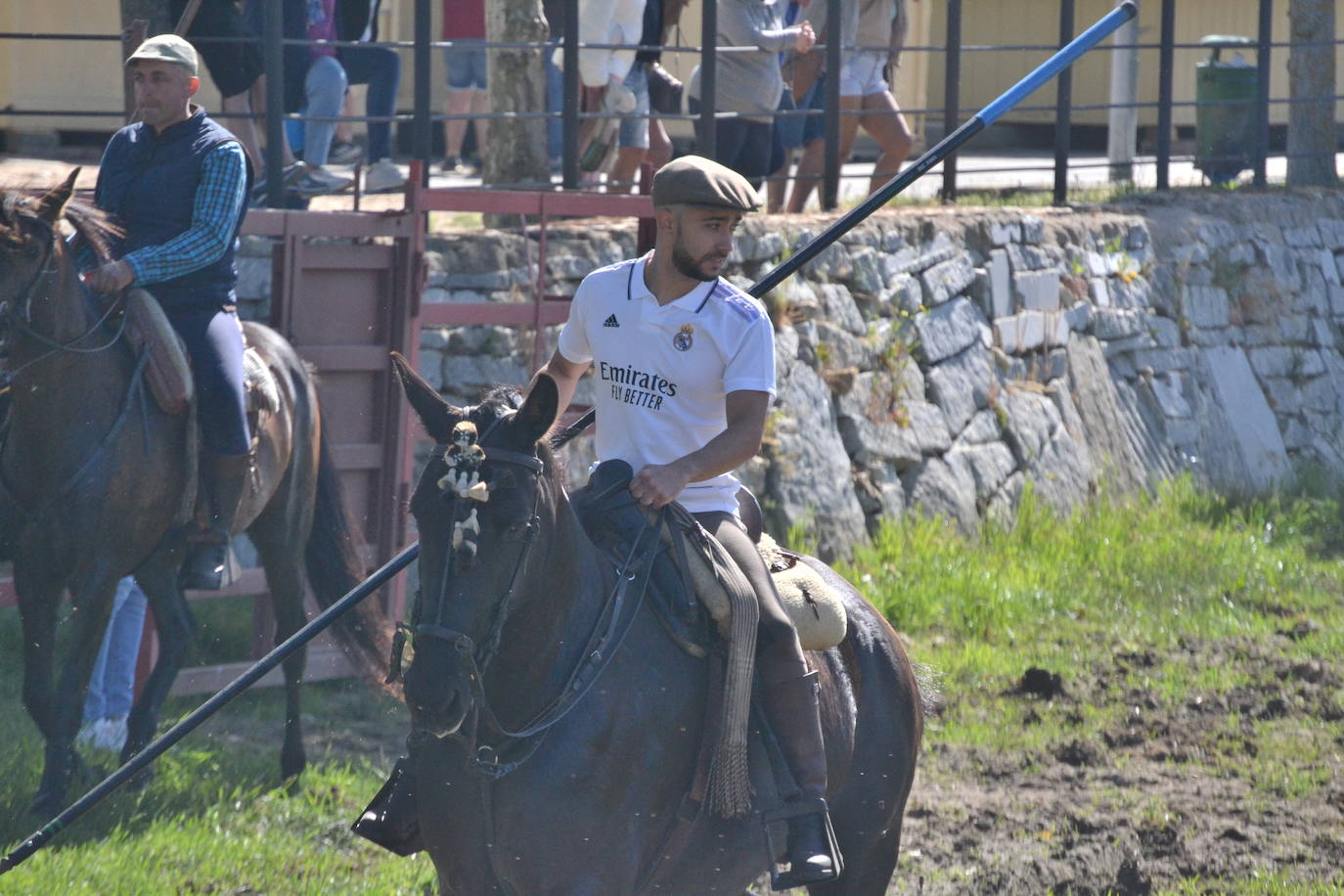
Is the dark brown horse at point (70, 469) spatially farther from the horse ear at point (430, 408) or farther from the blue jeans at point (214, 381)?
the horse ear at point (430, 408)

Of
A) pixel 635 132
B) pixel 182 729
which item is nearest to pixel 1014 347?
pixel 635 132

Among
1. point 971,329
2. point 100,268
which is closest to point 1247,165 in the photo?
point 971,329

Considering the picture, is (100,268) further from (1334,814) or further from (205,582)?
(1334,814)

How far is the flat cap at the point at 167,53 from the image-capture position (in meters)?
6.63

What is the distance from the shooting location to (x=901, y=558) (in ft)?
33.2

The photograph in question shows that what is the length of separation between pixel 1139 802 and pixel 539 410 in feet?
13.9

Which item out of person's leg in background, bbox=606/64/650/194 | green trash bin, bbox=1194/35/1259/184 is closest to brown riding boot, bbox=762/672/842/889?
person's leg in background, bbox=606/64/650/194

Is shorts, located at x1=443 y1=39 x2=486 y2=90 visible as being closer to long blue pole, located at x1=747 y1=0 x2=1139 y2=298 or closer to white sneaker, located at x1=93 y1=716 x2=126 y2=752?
white sneaker, located at x1=93 y1=716 x2=126 y2=752

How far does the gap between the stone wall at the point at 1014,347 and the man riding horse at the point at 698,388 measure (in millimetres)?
4367

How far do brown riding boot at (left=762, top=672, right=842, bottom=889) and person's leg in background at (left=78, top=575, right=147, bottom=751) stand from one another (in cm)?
381

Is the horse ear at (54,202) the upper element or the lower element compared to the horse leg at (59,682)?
upper

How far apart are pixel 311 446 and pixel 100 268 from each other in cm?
140

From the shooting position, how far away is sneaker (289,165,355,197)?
898cm

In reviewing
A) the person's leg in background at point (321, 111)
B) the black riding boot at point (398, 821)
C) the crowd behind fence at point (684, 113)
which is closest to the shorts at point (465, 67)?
the crowd behind fence at point (684, 113)
